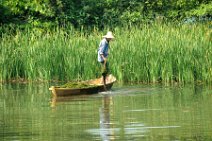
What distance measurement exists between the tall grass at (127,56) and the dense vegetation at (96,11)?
5.11 m

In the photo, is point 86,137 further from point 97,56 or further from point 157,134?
point 97,56

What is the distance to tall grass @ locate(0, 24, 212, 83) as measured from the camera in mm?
24812

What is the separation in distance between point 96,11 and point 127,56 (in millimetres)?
12177

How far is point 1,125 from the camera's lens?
1541 centimetres

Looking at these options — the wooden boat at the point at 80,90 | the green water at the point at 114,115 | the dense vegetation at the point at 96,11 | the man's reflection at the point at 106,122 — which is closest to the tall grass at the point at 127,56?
the green water at the point at 114,115

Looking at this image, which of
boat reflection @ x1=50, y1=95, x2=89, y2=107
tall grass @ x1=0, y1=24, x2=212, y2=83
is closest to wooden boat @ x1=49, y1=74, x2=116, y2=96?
boat reflection @ x1=50, y1=95, x2=89, y2=107

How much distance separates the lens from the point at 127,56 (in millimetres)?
25891

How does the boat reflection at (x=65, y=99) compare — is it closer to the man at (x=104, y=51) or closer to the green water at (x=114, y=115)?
the green water at (x=114, y=115)

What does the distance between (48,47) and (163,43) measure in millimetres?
4596

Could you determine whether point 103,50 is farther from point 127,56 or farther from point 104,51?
point 127,56

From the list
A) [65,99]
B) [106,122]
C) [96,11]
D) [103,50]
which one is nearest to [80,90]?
[65,99]

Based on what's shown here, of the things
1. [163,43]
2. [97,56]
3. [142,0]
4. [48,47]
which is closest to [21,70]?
[48,47]

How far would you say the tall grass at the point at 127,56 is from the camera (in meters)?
24.8

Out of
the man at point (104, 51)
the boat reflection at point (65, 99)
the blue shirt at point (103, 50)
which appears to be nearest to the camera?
the boat reflection at point (65, 99)
